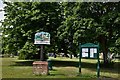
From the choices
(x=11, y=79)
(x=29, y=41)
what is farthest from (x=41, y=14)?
(x=11, y=79)

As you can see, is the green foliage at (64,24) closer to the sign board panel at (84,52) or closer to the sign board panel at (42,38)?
the sign board panel at (84,52)

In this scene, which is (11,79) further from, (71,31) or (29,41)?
(29,41)

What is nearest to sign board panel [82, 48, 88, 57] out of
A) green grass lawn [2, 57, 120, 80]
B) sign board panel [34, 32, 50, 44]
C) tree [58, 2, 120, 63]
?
green grass lawn [2, 57, 120, 80]

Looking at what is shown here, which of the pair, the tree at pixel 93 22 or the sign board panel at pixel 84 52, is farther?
the tree at pixel 93 22

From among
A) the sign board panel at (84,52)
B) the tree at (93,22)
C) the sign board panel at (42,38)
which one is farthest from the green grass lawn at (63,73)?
the tree at (93,22)

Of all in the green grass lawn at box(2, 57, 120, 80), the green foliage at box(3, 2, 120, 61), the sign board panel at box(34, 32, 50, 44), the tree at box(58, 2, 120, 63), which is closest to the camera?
the green grass lawn at box(2, 57, 120, 80)

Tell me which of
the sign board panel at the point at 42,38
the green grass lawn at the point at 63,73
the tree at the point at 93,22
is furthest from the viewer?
the tree at the point at 93,22

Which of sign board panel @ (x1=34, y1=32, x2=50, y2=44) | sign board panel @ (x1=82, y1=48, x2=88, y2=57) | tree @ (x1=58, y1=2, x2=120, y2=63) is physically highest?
tree @ (x1=58, y1=2, x2=120, y2=63)

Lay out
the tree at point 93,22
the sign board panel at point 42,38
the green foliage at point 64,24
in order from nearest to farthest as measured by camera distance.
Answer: the sign board panel at point 42,38 → the tree at point 93,22 → the green foliage at point 64,24

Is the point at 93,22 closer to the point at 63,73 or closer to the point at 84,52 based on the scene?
the point at 84,52

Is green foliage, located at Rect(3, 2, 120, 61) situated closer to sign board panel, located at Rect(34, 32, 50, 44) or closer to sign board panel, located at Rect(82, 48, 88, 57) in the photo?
sign board panel, located at Rect(82, 48, 88, 57)

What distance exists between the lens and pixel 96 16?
25797 mm

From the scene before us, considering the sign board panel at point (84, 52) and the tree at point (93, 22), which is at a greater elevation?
the tree at point (93, 22)

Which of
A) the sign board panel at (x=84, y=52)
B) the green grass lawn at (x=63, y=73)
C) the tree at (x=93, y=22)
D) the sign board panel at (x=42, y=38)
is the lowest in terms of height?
the green grass lawn at (x=63, y=73)
